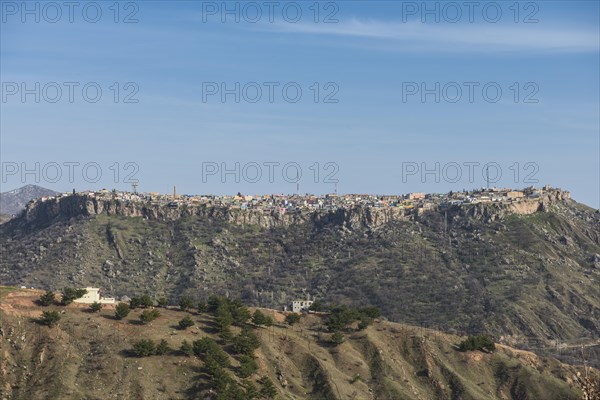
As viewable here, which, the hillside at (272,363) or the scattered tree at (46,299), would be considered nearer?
the hillside at (272,363)

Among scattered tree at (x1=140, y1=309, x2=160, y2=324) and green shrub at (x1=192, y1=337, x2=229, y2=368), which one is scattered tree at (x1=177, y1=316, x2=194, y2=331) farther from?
green shrub at (x1=192, y1=337, x2=229, y2=368)

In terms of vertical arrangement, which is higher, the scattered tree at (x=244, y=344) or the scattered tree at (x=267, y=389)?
the scattered tree at (x=244, y=344)

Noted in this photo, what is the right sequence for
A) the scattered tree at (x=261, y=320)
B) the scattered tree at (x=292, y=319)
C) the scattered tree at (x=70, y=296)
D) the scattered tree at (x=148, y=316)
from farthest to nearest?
the scattered tree at (x=292, y=319)
the scattered tree at (x=261, y=320)
the scattered tree at (x=70, y=296)
the scattered tree at (x=148, y=316)

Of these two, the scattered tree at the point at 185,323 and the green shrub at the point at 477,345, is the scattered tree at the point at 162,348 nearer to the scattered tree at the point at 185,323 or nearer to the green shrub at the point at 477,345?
the scattered tree at the point at 185,323

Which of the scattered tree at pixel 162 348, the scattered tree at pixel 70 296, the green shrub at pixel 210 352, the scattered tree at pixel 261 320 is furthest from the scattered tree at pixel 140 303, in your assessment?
the green shrub at pixel 210 352

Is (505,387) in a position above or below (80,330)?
below

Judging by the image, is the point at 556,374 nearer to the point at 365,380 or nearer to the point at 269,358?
the point at 365,380

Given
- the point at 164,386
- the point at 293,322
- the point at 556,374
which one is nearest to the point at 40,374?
the point at 164,386
